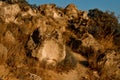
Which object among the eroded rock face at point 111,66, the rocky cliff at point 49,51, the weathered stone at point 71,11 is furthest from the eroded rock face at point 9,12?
the weathered stone at point 71,11

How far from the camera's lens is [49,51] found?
38.0 ft

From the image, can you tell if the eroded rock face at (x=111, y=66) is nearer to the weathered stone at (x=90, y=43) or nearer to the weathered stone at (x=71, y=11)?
the weathered stone at (x=90, y=43)

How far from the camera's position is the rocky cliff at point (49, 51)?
35.0 ft

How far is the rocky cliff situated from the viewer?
10.7 metres

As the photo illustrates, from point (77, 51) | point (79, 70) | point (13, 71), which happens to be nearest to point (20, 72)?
point (13, 71)

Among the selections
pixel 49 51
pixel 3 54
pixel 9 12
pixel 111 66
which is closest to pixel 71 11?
pixel 9 12

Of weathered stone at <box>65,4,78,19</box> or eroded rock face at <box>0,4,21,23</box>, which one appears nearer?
eroded rock face at <box>0,4,21,23</box>

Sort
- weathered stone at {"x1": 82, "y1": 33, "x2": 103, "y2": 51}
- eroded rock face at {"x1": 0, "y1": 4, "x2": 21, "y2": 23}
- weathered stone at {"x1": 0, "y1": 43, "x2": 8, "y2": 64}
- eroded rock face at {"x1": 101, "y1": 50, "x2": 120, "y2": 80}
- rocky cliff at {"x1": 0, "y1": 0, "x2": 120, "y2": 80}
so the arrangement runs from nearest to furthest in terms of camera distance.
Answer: weathered stone at {"x1": 0, "y1": 43, "x2": 8, "y2": 64}
rocky cliff at {"x1": 0, "y1": 0, "x2": 120, "y2": 80}
eroded rock face at {"x1": 101, "y1": 50, "x2": 120, "y2": 80}
eroded rock face at {"x1": 0, "y1": 4, "x2": 21, "y2": 23}
weathered stone at {"x1": 82, "y1": 33, "x2": 103, "y2": 51}

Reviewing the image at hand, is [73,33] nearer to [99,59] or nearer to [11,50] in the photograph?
[99,59]

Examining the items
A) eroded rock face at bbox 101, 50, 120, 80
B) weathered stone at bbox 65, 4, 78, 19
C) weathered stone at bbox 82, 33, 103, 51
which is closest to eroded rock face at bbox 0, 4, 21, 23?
weathered stone at bbox 82, 33, 103, 51

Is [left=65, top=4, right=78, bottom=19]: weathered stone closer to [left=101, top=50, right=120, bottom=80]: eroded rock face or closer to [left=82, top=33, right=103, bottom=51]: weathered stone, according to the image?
[left=82, top=33, right=103, bottom=51]: weathered stone

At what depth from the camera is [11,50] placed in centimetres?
1102

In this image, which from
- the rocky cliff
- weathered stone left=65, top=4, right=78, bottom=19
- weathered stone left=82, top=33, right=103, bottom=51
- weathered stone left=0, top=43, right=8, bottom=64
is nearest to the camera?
weathered stone left=0, top=43, right=8, bottom=64

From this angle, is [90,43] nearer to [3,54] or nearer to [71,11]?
[3,54]
